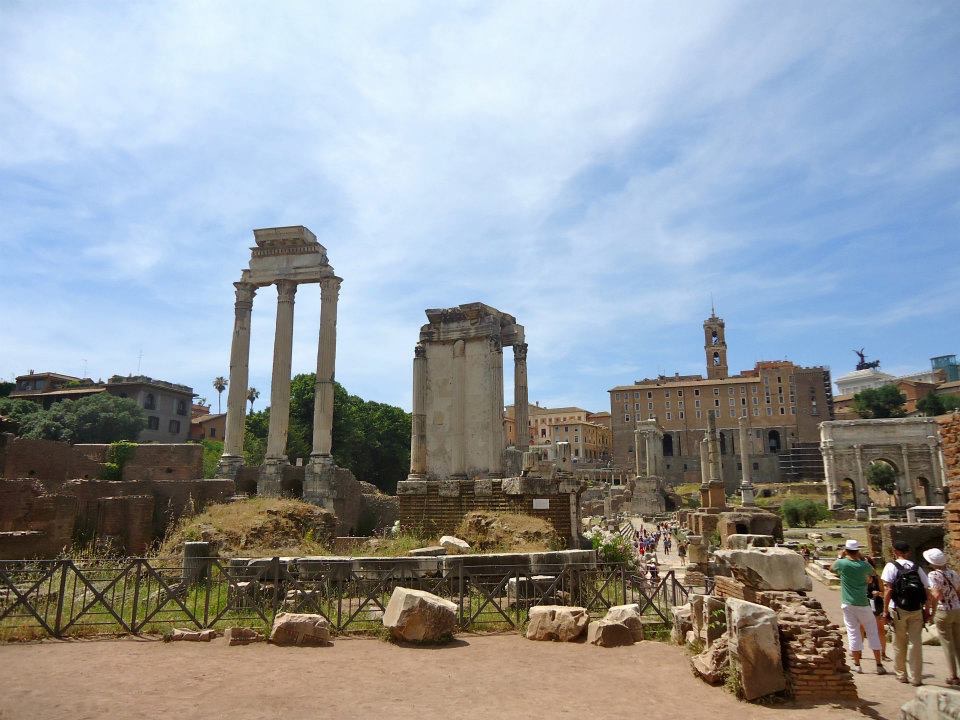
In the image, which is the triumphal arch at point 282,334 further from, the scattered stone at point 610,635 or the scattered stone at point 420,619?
the scattered stone at point 610,635

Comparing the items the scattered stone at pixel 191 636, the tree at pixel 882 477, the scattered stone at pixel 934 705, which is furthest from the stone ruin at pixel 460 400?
the tree at pixel 882 477

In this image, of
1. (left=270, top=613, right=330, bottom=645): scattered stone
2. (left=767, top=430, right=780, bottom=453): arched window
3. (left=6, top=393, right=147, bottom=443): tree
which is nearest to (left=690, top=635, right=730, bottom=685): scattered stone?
(left=270, top=613, right=330, bottom=645): scattered stone

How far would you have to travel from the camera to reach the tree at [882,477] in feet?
205

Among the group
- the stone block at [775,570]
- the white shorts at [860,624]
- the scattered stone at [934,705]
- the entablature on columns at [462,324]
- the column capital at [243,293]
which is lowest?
the white shorts at [860,624]

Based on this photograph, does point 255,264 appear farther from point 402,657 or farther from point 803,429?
point 803,429

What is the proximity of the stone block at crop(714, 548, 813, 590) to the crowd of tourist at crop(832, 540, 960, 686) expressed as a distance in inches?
21.6

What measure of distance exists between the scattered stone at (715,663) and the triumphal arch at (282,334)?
25.8 m

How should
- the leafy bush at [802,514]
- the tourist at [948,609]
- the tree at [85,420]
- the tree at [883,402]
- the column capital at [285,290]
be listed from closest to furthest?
the tourist at [948,609], the column capital at [285,290], the leafy bush at [802,514], the tree at [85,420], the tree at [883,402]

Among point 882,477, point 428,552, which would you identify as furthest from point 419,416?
point 882,477

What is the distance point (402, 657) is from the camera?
784cm

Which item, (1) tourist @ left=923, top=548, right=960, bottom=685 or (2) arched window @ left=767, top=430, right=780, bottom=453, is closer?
(1) tourist @ left=923, top=548, right=960, bottom=685

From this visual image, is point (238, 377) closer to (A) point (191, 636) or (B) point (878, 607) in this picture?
(A) point (191, 636)

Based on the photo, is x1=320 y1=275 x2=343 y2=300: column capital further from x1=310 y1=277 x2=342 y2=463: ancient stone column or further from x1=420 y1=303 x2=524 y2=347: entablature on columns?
x1=420 y1=303 x2=524 y2=347: entablature on columns

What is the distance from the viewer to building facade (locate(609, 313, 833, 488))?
10000 cm
